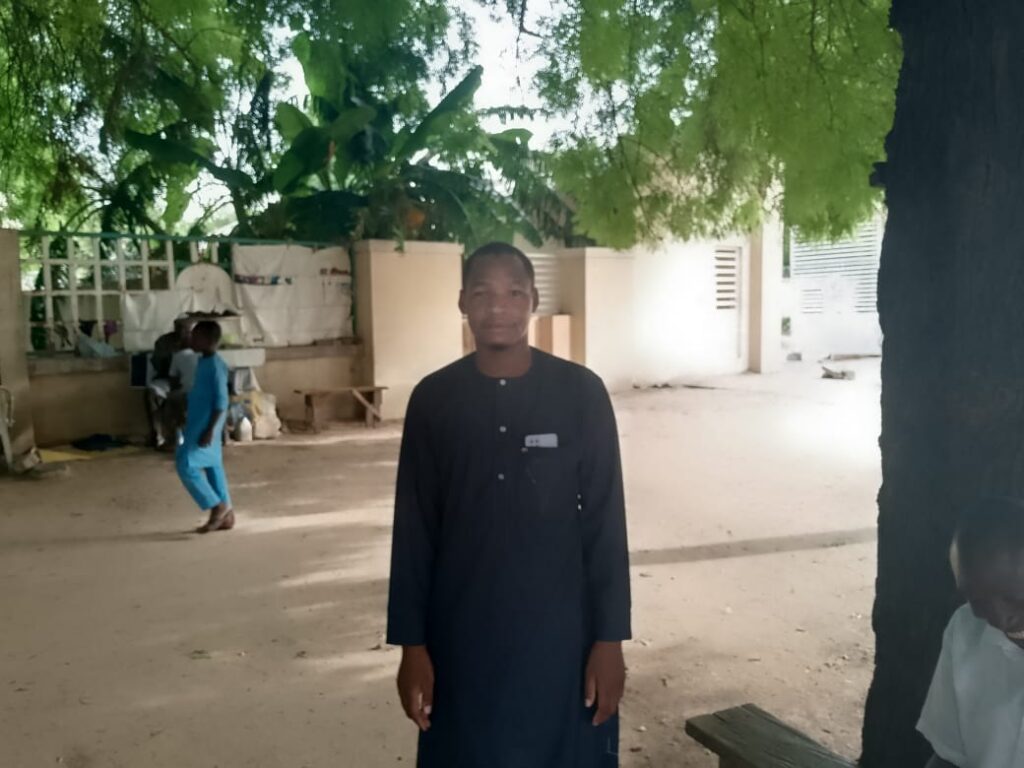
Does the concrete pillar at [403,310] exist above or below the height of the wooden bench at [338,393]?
above

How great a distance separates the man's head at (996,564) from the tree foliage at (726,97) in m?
2.27

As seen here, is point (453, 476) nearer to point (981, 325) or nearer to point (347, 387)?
point (981, 325)

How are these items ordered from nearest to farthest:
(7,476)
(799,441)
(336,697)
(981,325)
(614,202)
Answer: (981,325) < (336,697) < (614,202) < (7,476) < (799,441)

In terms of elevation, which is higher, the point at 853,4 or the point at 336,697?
the point at 853,4

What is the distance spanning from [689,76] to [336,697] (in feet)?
10.7

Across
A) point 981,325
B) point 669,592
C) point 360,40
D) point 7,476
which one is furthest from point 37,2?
point 7,476

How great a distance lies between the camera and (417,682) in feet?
6.27

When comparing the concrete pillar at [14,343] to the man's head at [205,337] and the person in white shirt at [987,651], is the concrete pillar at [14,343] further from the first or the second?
the person in white shirt at [987,651]

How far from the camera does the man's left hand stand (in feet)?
6.30

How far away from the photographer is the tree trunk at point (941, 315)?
183cm

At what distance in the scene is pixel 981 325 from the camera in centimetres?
187

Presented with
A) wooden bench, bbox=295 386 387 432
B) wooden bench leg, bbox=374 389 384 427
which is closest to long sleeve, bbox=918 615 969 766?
wooden bench, bbox=295 386 387 432

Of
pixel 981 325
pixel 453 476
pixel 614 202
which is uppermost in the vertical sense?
pixel 614 202

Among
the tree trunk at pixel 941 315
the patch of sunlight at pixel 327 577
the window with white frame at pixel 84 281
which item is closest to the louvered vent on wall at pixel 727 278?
the window with white frame at pixel 84 281
